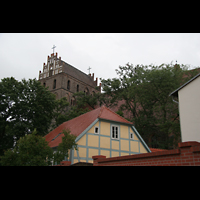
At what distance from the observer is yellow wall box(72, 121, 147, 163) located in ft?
50.0

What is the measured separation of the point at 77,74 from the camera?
53125 mm

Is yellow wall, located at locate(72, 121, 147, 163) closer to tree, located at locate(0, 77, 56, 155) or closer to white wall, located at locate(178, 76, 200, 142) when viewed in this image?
white wall, located at locate(178, 76, 200, 142)

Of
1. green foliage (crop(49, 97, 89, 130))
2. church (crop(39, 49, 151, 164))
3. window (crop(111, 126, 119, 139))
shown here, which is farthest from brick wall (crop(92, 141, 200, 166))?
green foliage (crop(49, 97, 89, 130))

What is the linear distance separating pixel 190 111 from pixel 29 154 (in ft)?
26.9

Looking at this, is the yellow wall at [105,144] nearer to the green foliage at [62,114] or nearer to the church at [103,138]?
the church at [103,138]

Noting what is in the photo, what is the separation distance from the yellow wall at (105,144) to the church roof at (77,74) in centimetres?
3446

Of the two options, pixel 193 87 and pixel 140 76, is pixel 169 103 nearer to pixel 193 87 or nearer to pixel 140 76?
pixel 140 76

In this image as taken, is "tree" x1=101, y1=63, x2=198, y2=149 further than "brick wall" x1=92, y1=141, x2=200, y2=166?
Yes

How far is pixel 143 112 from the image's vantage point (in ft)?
83.4

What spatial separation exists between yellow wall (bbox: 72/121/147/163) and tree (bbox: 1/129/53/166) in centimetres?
423
